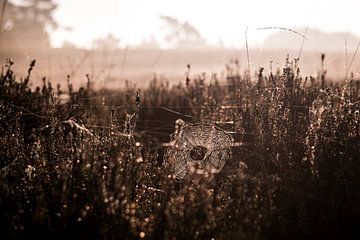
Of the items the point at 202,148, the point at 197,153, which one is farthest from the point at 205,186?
the point at 202,148

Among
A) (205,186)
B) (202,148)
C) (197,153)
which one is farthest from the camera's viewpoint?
(202,148)

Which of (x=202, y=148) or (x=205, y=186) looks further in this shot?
(x=202, y=148)

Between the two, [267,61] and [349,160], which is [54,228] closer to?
[349,160]

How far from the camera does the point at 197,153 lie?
4.82 m

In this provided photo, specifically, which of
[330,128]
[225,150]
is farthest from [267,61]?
[330,128]

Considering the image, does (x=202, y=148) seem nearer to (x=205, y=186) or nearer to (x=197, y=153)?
(x=197, y=153)

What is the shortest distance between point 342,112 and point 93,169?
199cm

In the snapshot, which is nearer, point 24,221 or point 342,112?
point 24,221

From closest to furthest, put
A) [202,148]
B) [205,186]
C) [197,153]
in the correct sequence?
1. [205,186]
2. [197,153]
3. [202,148]

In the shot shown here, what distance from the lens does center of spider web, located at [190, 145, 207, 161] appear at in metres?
4.80

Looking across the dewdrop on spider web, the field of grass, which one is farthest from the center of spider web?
the field of grass

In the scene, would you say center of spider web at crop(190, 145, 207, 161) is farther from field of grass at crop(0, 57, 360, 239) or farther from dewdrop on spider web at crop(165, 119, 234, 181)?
field of grass at crop(0, 57, 360, 239)

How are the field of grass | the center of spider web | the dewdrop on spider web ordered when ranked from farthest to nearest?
the center of spider web
the dewdrop on spider web
the field of grass

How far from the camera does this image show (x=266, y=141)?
13.7 feet
